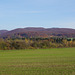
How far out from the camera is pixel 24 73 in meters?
13.4

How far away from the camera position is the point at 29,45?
2958 inches

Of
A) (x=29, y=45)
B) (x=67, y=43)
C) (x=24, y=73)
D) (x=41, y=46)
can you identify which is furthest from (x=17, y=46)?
(x=24, y=73)

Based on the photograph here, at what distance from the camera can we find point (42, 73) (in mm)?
13242

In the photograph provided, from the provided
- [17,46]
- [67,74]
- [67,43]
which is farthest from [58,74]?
[67,43]

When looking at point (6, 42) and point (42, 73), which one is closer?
point (42, 73)

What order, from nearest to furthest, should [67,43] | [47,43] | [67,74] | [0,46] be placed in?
[67,74] → [0,46] → [47,43] → [67,43]

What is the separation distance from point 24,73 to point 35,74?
94 cm

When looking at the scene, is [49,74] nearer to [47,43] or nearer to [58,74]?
[58,74]

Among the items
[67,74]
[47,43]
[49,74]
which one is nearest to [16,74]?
[49,74]

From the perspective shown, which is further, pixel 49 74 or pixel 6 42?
pixel 6 42

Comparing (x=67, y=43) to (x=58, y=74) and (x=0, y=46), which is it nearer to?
(x=0, y=46)

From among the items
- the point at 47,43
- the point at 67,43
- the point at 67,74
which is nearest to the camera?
the point at 67,74

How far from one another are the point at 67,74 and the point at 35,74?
2159 millimetres

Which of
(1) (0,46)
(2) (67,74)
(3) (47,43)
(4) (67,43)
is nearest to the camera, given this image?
(2) (67,74)
